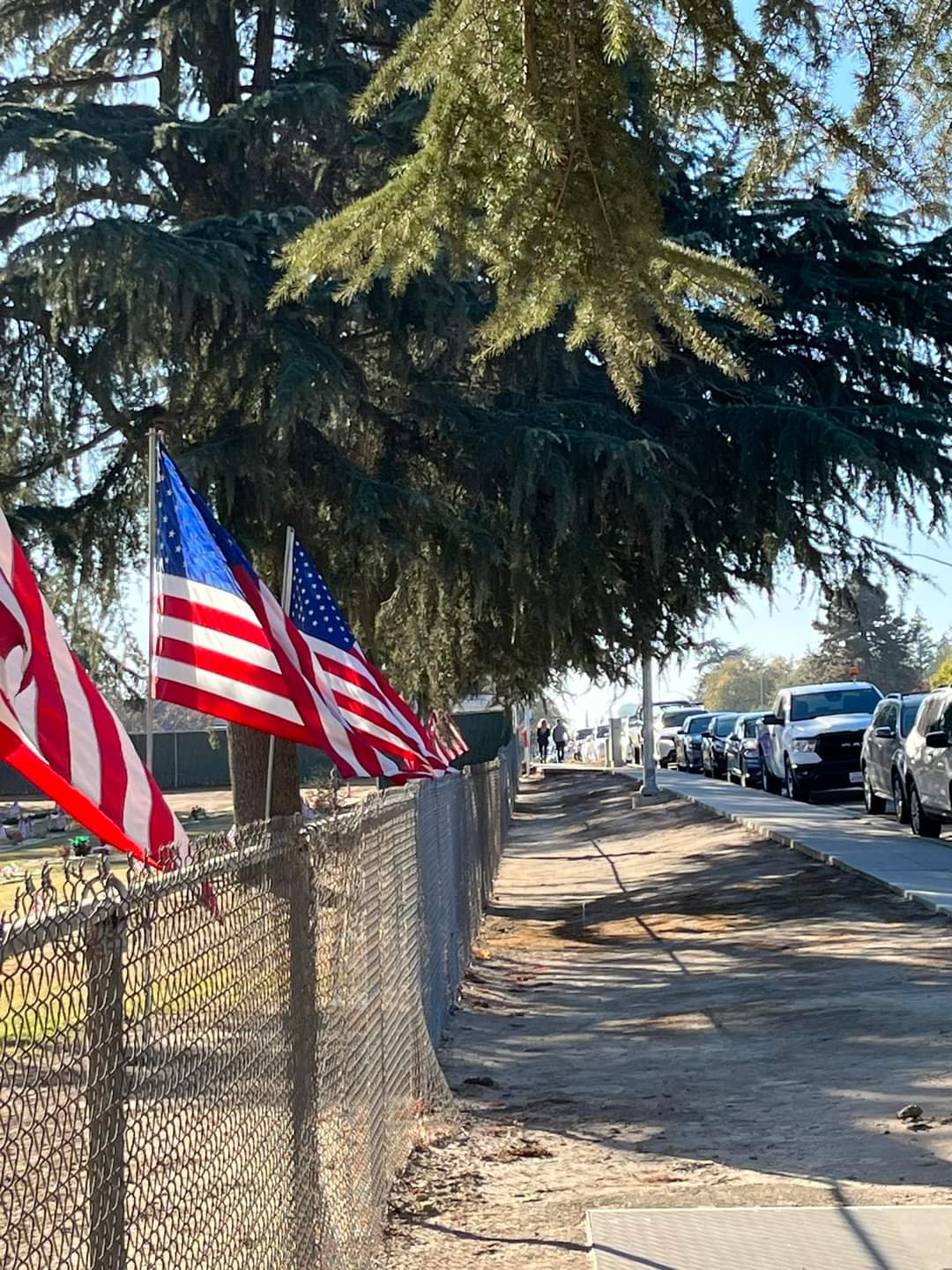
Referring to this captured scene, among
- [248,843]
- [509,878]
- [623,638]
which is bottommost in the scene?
[509,878]

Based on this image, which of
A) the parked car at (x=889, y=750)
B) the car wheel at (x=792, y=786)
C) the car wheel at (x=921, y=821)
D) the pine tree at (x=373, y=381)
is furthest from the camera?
the car wheel at (x=792, y=786)

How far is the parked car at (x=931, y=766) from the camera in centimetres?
2046

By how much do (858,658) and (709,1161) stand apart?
10224cm

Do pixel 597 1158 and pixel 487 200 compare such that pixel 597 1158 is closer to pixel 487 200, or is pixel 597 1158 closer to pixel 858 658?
pixel 487 200

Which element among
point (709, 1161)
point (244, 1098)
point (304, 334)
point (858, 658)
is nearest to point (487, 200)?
point (244, 1098)

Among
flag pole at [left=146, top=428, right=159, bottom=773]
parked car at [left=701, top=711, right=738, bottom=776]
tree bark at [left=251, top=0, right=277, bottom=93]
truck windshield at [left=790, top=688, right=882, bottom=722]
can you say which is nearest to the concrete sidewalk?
truck windshield at [left=790, top=688, right=882, bottom=722]

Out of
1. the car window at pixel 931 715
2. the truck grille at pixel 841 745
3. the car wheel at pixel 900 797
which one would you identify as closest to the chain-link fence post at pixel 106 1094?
the car window at pixel 931 715

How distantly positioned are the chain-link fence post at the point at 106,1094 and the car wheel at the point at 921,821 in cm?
2020

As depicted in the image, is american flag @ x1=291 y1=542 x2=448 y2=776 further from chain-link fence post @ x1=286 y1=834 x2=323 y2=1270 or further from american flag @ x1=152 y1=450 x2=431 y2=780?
chain-link fence post @ x1=286 y1=834 x2=323 y2=1270

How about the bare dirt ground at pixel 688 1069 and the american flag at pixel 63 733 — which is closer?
the american flag at pixel 63 733

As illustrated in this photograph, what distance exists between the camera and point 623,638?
1812 centimetres

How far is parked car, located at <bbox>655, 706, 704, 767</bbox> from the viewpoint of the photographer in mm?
61875

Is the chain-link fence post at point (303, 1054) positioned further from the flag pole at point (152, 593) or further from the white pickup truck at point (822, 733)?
the white pickup truck at point (822, 733)

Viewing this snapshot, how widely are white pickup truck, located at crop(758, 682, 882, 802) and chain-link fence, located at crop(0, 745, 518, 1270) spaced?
80.2 feet
